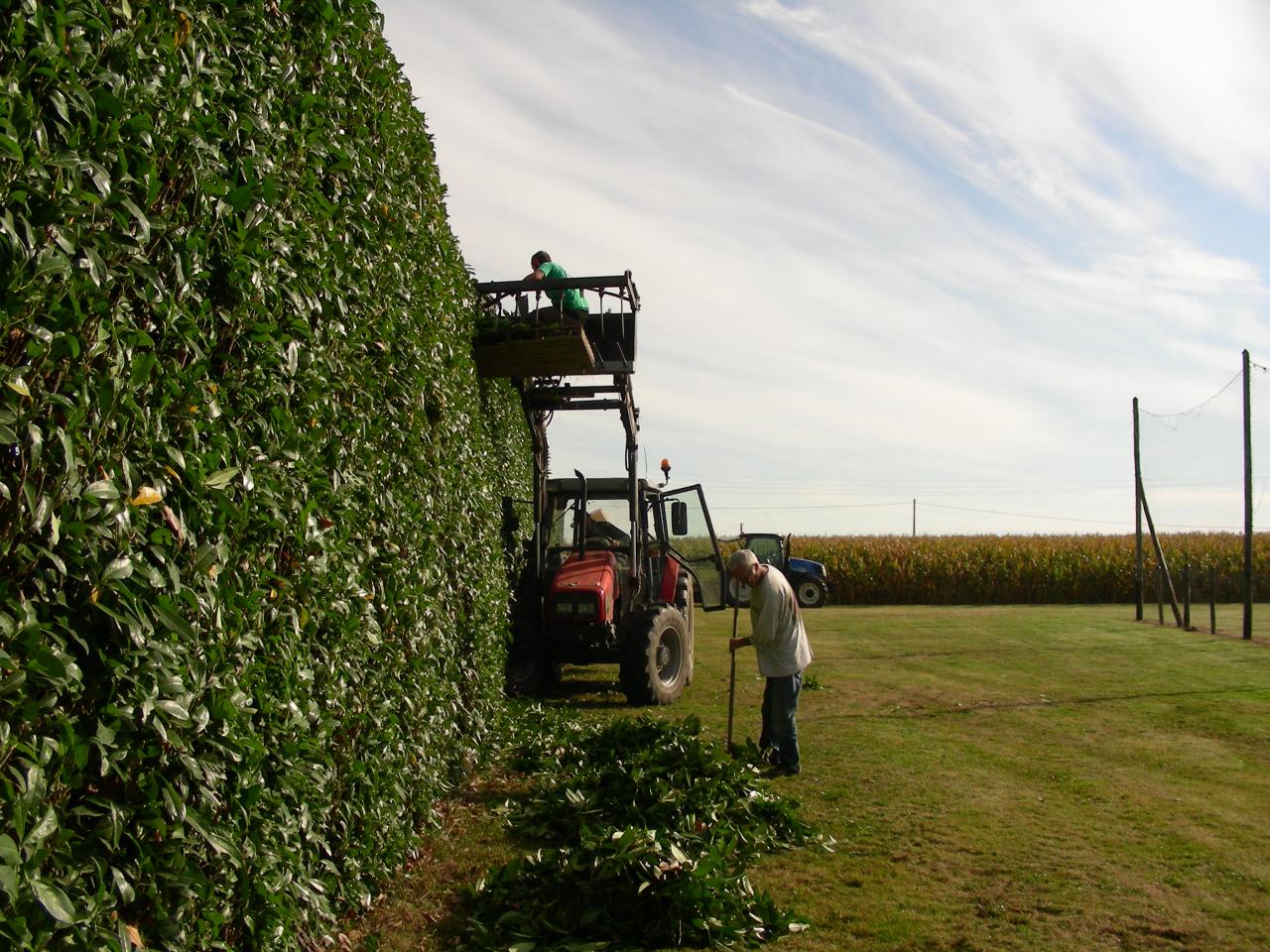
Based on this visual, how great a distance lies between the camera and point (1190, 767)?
26.6 ft

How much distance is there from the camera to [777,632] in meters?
8.18

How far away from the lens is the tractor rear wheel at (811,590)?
27.4 m

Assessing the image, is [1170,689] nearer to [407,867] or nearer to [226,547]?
[407,867]

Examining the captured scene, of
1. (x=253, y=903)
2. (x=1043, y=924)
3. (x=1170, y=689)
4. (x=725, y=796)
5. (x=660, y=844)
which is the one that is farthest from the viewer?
(x=1170, y=689)

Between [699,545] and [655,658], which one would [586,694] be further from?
[699,545]

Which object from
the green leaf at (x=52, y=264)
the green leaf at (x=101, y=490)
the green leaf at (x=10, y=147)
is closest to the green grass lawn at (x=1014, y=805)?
the green leaf at (x=101, y=490)

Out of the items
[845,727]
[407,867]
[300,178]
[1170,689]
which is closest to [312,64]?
[300,178]

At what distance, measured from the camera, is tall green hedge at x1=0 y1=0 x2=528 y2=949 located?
6.63 feet

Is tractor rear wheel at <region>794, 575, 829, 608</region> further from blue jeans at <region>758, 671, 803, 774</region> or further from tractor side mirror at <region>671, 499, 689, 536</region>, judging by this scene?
blue jeans at <region>758, 671, 803, 774</region>

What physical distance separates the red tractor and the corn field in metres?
21.1

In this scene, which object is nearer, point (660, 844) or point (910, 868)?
point (660, 844)

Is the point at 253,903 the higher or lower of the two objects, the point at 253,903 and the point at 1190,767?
the higher

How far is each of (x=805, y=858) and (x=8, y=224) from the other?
5.24 metres

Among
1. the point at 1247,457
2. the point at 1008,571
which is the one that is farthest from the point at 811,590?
the point at 1247,457
